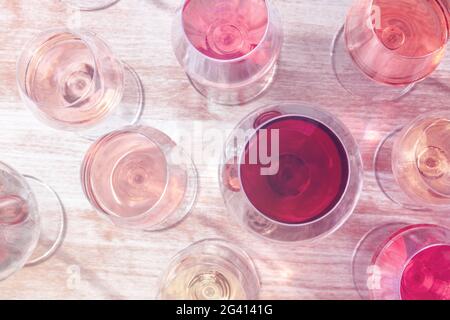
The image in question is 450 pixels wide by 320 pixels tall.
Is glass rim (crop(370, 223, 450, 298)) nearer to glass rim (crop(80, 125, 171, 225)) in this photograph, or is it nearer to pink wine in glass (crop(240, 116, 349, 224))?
pink wine in glass (crop(240, 116, 349, 224))

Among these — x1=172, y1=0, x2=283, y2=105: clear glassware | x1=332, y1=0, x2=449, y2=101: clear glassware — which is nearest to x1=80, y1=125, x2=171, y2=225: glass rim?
x1=172, y1=0, x2=283, y2=105: clear glassware

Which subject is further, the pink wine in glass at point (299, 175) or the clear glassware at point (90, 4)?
the clear glassware at point (90, 4)

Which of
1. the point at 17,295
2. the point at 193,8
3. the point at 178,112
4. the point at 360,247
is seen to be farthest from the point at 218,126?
the point at 17,295

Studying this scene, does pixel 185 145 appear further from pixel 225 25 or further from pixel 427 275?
pixel 427 275

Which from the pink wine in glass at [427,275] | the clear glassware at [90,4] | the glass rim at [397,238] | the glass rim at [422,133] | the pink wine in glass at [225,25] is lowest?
the pink wine in glass at [427,275]

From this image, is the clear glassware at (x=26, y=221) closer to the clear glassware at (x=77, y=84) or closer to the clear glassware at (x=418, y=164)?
the clear glassware at (x=77, y=84)

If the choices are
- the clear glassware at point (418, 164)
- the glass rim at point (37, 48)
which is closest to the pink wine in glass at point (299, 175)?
the clear glassware at point (418, 164)

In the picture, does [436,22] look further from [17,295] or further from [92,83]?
[17,295]
